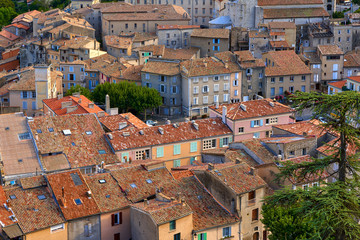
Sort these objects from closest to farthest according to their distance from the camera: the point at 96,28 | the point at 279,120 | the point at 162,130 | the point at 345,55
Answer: the point at 162,130
the point at 279,120
the point at 345,55
the point at 96,28

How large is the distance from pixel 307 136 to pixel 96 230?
2179cm

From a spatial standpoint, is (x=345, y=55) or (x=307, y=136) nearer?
(x=307, y=136)

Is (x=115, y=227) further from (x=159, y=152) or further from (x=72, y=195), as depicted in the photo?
(x=159, y=152)

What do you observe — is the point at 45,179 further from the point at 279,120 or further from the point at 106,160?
the point at 279,120

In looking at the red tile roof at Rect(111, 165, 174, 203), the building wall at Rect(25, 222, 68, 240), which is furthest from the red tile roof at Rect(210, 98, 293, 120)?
the building wall at Rect(25, 222, 68, 240)

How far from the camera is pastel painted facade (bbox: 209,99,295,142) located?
65500 millimetres

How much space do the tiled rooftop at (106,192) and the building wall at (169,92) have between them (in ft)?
127

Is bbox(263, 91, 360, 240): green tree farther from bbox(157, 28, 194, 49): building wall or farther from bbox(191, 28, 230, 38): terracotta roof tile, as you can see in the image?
bbox(157, 28, 194, 49): building wall

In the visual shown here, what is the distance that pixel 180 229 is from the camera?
4366 cm

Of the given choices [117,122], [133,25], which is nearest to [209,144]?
[117,122]

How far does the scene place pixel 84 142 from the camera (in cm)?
5909

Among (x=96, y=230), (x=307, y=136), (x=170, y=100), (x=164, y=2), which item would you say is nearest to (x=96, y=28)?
(x=164, y=2)

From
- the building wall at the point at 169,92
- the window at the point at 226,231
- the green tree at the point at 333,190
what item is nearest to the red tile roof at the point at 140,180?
the window at the point at 226,231

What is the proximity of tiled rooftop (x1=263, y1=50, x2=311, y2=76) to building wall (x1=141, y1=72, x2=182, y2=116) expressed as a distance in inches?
511
